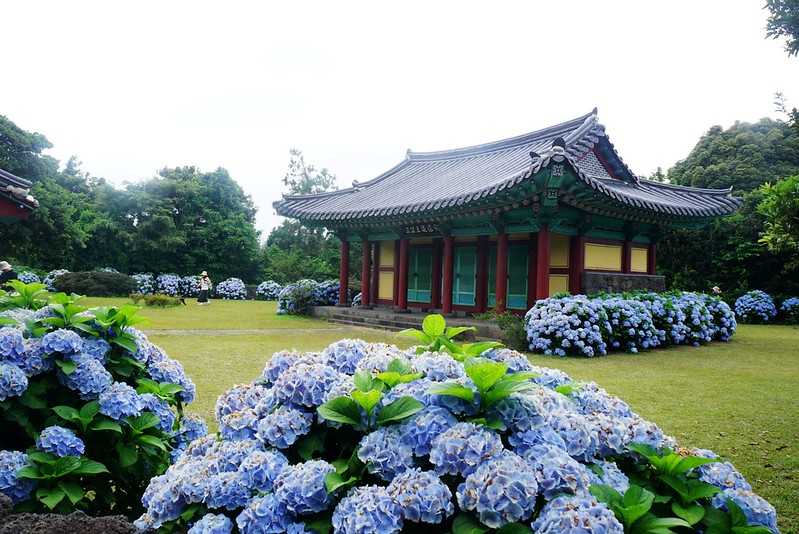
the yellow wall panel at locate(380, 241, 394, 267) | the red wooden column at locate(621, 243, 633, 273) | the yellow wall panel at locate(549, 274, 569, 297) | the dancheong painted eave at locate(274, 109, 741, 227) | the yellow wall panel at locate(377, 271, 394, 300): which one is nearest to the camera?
the dancheong painted eave at locate(274, 109, 741, 227)

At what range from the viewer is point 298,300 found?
18875 mm

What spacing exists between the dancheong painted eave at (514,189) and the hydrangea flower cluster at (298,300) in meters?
2.33

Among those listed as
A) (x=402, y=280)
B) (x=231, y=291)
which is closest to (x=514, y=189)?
(x=402, y=280)

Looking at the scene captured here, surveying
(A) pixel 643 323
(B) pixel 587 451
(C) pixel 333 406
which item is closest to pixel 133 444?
(C) pixel 333 406

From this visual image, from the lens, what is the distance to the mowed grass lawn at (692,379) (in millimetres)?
4625

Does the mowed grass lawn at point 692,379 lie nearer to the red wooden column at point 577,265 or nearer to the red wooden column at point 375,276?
the red wooden column at point 577,265

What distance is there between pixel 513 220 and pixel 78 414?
38.5 feet

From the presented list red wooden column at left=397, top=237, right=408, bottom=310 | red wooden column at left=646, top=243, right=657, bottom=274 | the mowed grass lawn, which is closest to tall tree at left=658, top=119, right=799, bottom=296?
red wooden column at left=646, top=243, right=657, bottom=274

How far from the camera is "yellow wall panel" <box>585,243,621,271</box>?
14.0 meters

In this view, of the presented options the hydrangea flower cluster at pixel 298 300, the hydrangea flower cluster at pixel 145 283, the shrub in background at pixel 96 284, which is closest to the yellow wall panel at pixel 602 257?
the hydrangea flower cluster at pixel 298 300

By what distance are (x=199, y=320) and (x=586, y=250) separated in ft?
34.0

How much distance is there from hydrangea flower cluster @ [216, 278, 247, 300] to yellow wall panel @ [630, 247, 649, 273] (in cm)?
2237

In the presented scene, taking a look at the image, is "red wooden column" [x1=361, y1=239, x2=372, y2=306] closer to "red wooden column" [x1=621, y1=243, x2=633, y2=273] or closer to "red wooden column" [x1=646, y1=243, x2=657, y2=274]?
"red wooden column" [x1=621, y1=243, x2=633, y2=273]

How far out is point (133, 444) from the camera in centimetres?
281
